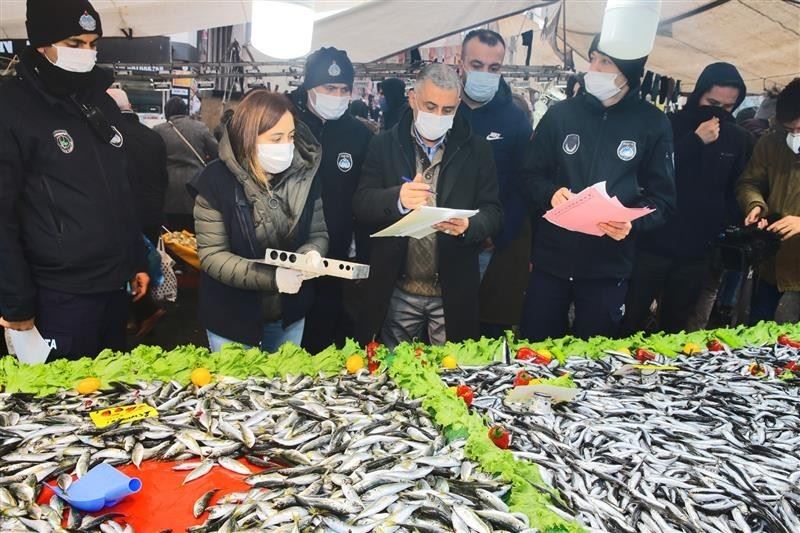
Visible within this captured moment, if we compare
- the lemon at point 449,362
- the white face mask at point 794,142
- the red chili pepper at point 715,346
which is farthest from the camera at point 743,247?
the lemon at point 449,362

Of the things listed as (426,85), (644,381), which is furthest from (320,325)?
(644,381)

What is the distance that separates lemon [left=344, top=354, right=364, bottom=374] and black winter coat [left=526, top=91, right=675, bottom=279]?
155cm

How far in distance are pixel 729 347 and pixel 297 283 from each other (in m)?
2.57

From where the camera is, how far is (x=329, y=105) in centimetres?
418

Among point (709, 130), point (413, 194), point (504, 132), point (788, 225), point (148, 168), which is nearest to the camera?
point (413, 194)

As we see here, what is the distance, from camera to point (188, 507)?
196 cm

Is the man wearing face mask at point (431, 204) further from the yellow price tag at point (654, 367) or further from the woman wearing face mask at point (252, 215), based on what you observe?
the yellow price tag at point (654, 367)

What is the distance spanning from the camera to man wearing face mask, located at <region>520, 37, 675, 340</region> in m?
3.83

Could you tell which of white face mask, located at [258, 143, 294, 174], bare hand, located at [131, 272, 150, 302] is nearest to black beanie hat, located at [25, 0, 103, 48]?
white face mask, located at [258, 143, 294, 174]

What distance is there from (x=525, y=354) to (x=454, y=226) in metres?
0.79

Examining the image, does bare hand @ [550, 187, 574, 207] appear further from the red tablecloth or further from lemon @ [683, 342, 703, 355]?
the red tablecloth

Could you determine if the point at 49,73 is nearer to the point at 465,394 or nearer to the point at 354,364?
the point at 354,364

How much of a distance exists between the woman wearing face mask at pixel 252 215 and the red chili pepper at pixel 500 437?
1.23 meters

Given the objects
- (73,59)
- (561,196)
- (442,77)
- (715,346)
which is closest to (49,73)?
(73,59)
